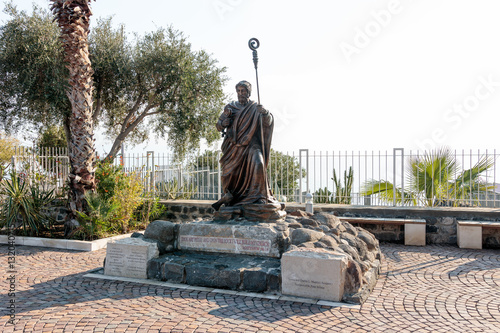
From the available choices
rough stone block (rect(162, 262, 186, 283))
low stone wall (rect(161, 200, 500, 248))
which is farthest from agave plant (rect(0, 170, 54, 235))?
rough stone block (rect(162, 262, 186, 283))

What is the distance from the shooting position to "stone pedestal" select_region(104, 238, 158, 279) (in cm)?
542

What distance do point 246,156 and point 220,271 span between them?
1.86 meters

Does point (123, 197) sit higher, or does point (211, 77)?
point (211, 77)

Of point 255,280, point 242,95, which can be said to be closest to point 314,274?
point 255,280

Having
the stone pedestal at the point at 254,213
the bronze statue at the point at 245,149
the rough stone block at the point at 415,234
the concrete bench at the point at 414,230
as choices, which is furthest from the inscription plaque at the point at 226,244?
the rough stone block at the point at 415,234

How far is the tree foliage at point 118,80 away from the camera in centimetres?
1290

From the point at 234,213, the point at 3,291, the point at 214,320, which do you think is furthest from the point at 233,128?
the point at 3,291

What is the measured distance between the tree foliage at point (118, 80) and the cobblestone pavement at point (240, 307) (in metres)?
9.07

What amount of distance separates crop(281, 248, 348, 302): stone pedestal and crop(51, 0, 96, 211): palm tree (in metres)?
5.54

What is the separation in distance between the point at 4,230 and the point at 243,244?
21.6 feet

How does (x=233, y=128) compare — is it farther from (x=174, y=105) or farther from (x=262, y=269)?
(x=174, y=105)

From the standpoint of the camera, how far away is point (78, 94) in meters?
8.55

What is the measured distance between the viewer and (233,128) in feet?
19.9

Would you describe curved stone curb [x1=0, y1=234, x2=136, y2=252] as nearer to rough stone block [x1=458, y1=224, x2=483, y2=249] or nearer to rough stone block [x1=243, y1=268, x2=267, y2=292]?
rough stone block [x1=243, y1=268, x2=267, y2=292]
